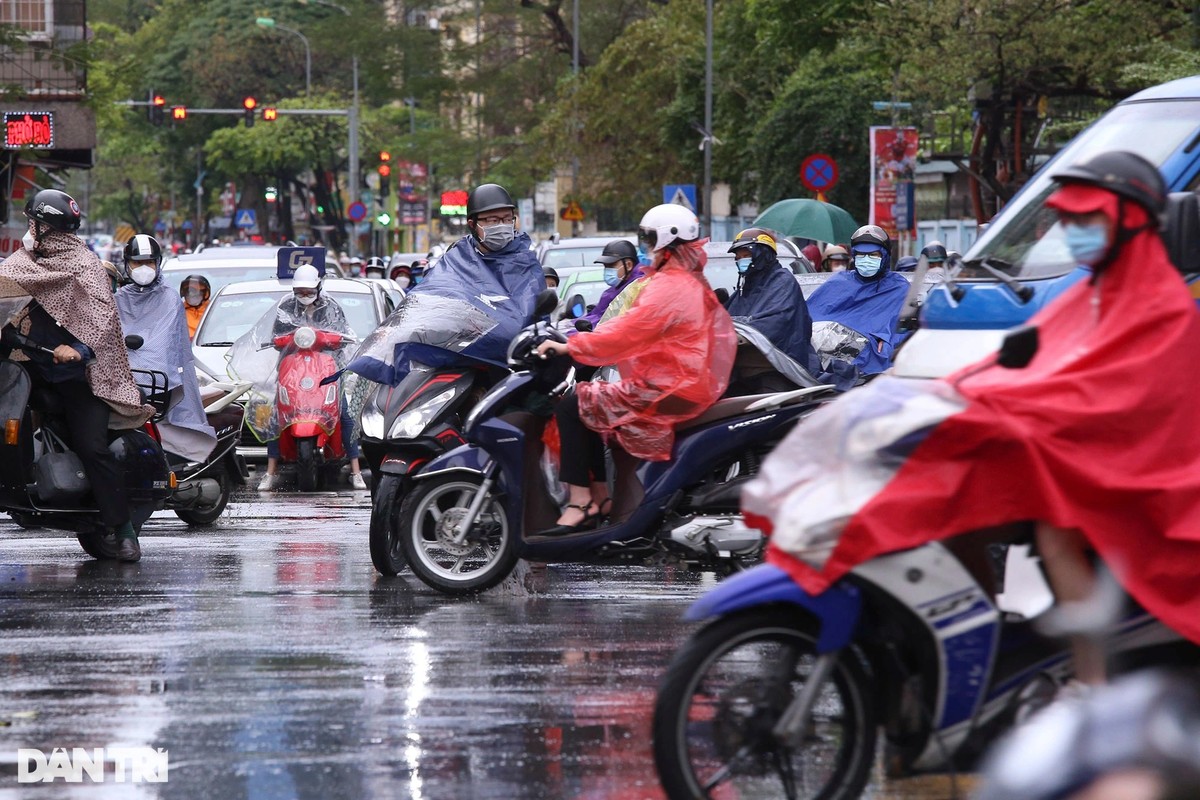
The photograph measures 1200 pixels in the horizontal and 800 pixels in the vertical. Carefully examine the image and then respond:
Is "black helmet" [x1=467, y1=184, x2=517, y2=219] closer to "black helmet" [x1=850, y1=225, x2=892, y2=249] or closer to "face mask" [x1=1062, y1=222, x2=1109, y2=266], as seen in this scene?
"black helmet" [x1=850, y1=225, x2=892, y2=249]

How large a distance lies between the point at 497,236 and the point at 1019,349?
6.16m

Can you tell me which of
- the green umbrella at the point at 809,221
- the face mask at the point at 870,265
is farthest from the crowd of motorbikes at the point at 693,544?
the green umbrella at the point at 809,221

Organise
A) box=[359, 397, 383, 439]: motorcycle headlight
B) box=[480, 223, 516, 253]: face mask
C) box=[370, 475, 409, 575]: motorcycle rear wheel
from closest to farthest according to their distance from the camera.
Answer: box=[370, 475, 409, 575]: motorcycle rear wheel
box=[359, 397, 383, 439]: motorcycle headlight
box=[480, 223, 516, 253]: face mask

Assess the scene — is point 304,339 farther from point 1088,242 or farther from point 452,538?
point 1088,242

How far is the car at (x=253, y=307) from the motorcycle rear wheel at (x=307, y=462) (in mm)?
2239

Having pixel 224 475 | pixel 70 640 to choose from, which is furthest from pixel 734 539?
pixel 224 475

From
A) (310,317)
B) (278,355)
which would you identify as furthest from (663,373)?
(278,355)

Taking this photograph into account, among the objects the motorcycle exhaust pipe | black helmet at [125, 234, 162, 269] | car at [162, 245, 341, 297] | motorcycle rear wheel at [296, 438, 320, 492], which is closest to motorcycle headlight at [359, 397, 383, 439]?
the motorcycle exhaust pipe

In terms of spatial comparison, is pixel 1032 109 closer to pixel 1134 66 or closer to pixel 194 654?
pixel 1134 66

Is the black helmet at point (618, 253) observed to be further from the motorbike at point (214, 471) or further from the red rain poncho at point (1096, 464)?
the red rain poncho at point (1096, 464)

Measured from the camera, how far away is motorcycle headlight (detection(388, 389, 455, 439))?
33.5ft

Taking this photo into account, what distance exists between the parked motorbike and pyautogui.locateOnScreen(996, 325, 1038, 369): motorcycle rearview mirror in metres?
6.55

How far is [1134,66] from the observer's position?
20.3 metres

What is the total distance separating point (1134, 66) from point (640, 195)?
33.3 meters
